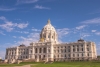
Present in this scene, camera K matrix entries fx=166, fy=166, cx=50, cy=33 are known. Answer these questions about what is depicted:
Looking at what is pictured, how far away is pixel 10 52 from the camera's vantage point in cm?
14725

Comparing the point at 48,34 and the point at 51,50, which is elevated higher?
the point at 48,34

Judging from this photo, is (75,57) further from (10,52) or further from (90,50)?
(10,52)

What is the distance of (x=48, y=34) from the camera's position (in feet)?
468

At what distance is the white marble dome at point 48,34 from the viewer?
141m

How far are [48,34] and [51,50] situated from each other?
2071 cm

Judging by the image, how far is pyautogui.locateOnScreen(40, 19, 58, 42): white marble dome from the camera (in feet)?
462

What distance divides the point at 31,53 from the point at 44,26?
30308 millimetres

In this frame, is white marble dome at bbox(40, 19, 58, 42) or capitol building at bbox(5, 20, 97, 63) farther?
white marble dome at bbox(40, 19, 58, 42)

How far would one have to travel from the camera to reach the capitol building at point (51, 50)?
117062 millimetres

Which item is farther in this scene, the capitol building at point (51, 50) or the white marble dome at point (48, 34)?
the white marble dome at point (48, 34)

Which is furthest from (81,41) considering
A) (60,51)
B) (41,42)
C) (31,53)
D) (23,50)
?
(23,50)

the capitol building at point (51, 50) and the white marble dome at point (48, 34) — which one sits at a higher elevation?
the white marble dome at point (48, 34)

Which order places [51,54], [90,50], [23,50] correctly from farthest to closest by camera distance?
[23,50] < [51,54] < [90,50]

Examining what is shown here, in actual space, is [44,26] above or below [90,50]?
above
